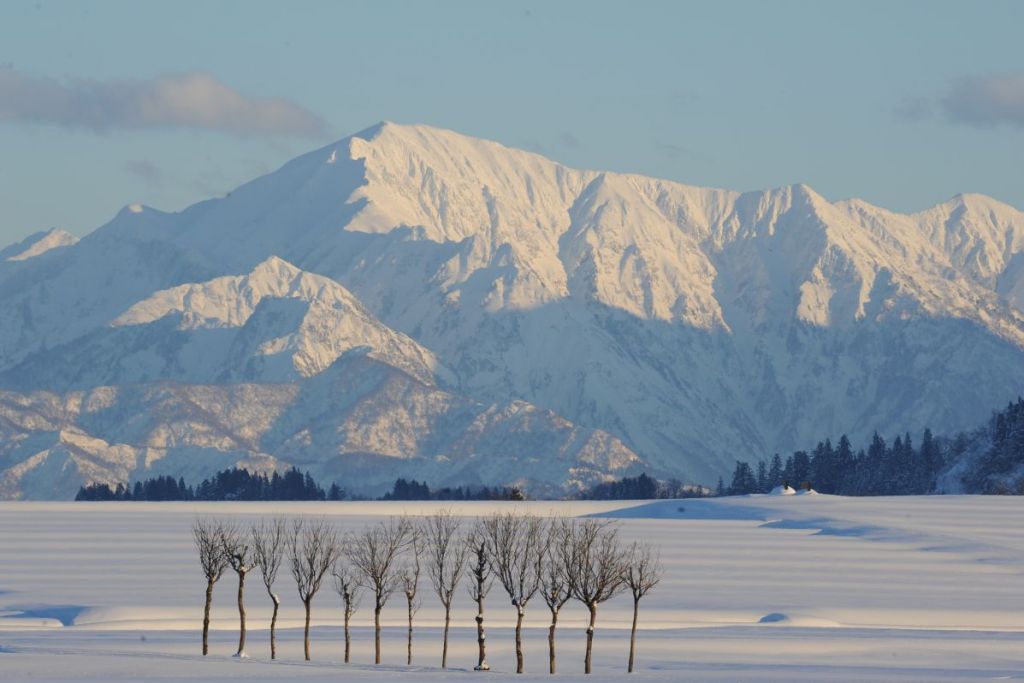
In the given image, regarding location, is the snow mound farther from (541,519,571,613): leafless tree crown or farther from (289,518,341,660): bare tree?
(289,518,341,660): bare tree

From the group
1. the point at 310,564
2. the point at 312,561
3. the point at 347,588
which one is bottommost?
the point at 347,588

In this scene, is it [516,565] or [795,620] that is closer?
[516,565]

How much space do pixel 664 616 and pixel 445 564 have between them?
20.5 metres

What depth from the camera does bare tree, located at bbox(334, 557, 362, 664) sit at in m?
110

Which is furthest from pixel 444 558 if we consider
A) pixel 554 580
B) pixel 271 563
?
pixel 554 580

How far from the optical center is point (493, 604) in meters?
138

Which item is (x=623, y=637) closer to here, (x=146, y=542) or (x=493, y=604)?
(x=493, y=604)

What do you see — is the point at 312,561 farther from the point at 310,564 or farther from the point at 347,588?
the point at 347,588

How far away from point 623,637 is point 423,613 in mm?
15766

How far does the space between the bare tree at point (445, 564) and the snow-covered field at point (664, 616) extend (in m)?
2.10

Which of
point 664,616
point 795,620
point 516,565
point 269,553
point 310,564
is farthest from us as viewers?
point 269,553

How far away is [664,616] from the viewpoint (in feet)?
443

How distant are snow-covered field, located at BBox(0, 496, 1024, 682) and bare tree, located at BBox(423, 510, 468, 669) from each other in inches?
82.5

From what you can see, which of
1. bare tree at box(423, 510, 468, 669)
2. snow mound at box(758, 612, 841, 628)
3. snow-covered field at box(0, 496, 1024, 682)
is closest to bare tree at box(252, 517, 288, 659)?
snow-covered field at box(0, 496, 1024, 682)
